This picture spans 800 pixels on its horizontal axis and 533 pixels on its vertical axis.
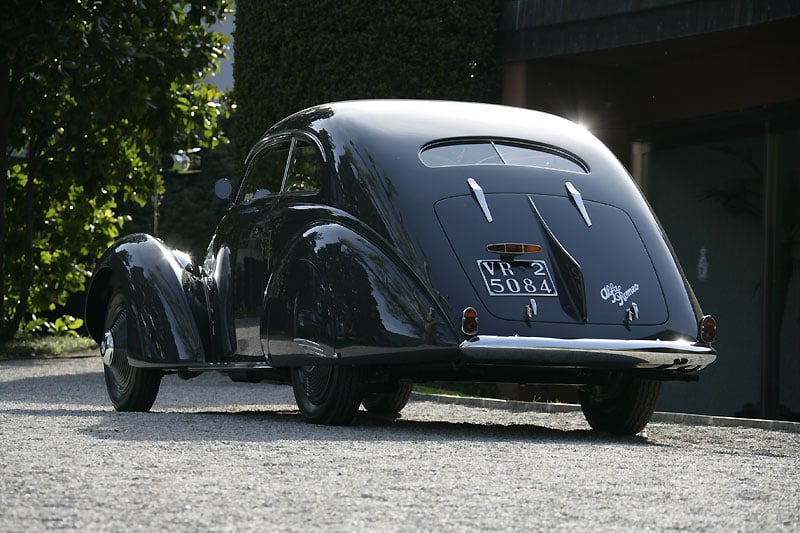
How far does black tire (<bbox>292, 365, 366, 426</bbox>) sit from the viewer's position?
749 cm

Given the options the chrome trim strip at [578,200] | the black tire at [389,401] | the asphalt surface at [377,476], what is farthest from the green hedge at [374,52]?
the chrome trim strip at [578,200]

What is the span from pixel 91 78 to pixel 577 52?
5790 millimetres

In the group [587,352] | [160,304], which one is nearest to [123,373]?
[160,304]

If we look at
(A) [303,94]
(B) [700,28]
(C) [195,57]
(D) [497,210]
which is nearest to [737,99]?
(B) [700,28]

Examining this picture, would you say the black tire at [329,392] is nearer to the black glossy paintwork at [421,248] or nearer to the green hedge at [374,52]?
the black glossy paintwork at [421,248]

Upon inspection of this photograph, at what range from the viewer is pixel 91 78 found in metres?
16.0

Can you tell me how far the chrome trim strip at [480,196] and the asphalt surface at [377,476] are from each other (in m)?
1.13

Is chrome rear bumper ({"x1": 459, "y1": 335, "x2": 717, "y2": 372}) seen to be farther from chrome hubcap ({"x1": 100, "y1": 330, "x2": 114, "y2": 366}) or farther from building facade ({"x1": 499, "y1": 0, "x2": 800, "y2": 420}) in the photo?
building facade ({"x1": 499, "y1": 0, "x2": 800, "y2": 420})

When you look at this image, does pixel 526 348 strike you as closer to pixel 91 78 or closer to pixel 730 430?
pixel 730 430

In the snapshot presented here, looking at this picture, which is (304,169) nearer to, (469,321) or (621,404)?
(469,321)

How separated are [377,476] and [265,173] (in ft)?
12.2

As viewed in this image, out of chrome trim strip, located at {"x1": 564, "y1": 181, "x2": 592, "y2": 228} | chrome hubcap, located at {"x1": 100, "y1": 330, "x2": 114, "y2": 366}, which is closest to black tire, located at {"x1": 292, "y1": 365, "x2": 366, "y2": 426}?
chrome trim strip, located at {"x1": 564, "y1": 181, "x2": 592, "y2": 228}

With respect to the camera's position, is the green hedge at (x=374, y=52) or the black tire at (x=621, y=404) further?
the green hedge at (x=374, y=52)

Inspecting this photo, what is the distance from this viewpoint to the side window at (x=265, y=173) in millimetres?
8602
